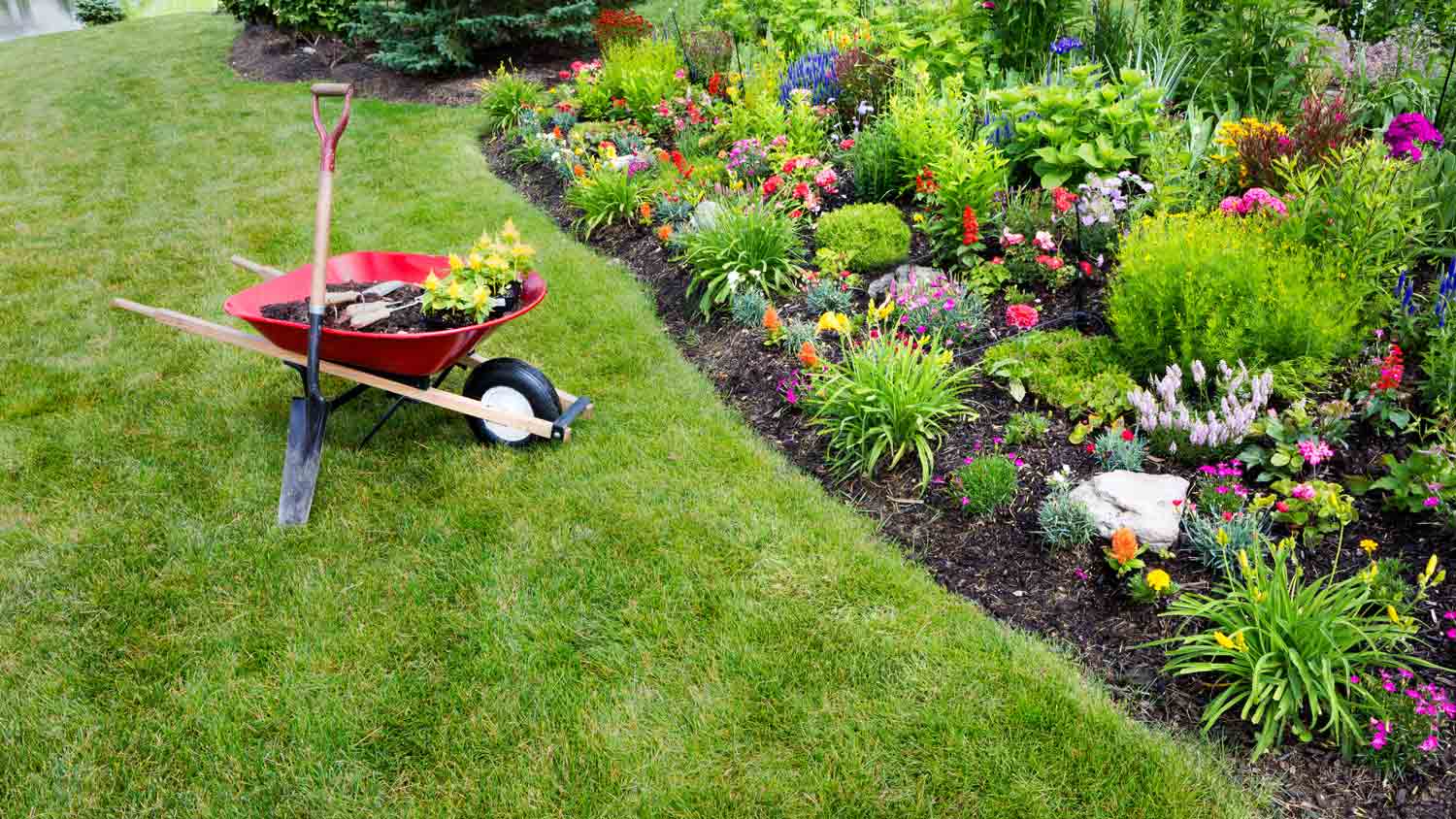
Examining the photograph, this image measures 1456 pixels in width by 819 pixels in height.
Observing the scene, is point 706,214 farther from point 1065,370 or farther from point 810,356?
point 1065,370

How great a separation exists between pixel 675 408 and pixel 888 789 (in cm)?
197

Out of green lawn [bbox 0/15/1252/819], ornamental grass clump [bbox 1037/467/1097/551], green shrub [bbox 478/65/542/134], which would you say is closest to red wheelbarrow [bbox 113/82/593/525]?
green lawn [bbox 0/15/1252/819]

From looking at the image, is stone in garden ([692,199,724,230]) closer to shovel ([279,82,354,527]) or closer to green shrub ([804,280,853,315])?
green shrub ([804,280,853,315])

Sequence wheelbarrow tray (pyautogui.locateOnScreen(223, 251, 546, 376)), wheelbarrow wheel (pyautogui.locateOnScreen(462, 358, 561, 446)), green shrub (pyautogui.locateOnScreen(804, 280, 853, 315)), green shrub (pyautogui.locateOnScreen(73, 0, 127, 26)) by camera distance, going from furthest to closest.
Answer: green shrub (pyautogui.locateOnScreen(73, 0, 127, 26)) < green shrub (pyautogui.locateOnScreen(804, 280, 853, 315)) < wheelbarrow wheel (pyautogui.locateOnScreen(462, 358, 561, 446)) < wheelbarrow tray (pyautogui.locateOnScreen(223, 251, 546, 376))

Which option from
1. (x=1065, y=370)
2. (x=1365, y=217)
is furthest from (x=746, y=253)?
(x=1365, y=217)

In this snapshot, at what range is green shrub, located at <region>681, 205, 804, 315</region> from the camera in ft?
14.2

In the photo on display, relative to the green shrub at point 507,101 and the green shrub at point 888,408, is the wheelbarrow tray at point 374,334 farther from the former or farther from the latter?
the green shrub at point 507,101

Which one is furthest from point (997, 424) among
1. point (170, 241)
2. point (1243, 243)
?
point (170, 241)

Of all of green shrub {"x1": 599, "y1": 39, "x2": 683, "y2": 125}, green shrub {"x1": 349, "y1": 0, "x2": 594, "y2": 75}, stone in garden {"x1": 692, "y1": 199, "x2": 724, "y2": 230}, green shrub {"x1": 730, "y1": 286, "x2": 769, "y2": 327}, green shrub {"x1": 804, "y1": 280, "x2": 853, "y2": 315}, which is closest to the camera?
green shrub {"x1": 804, "y1": 280, "x2": 853, "y2": 315}

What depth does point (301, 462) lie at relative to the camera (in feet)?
10.1

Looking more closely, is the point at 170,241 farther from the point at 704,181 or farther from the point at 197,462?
the point at 704,181

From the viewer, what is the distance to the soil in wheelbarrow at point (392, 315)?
3160 mm

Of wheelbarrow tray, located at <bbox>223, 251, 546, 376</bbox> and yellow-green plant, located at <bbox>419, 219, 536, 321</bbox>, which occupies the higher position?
yellow-green plant, located at <bbox>419, 219, 536, 321</bbox>

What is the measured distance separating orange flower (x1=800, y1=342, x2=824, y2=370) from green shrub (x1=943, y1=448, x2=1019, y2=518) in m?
0.85
